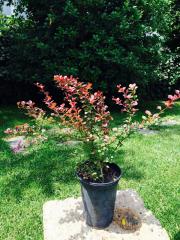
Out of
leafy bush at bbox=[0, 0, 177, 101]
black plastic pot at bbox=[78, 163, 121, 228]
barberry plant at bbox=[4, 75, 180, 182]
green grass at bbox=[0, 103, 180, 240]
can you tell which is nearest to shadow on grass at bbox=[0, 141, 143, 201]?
green grass at bbox=[0, 103, 180, 240]

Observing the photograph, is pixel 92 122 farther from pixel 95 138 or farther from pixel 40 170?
pixel 40 170

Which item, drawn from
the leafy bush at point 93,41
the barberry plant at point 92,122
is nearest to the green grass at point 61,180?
the barberry plant at point 92,122

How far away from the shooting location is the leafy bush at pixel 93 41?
8852 mm

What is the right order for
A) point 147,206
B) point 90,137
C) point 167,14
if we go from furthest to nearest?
point 167,14 < point 147,206 < point 90,137

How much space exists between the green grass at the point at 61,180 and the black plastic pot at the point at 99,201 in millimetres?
479

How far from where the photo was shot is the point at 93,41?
8.84m

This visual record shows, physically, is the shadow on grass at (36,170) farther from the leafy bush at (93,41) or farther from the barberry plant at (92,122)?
the leafy bush at (93,41)

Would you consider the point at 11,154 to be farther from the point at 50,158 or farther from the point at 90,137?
the point at 90,137

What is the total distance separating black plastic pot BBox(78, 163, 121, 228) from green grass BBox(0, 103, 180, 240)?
1.57ft

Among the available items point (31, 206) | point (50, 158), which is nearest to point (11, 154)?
point (50, 158)

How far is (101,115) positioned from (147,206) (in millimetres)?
1615

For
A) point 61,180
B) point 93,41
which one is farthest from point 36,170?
point 93,41

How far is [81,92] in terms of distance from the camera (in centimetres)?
392

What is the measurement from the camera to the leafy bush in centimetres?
885
